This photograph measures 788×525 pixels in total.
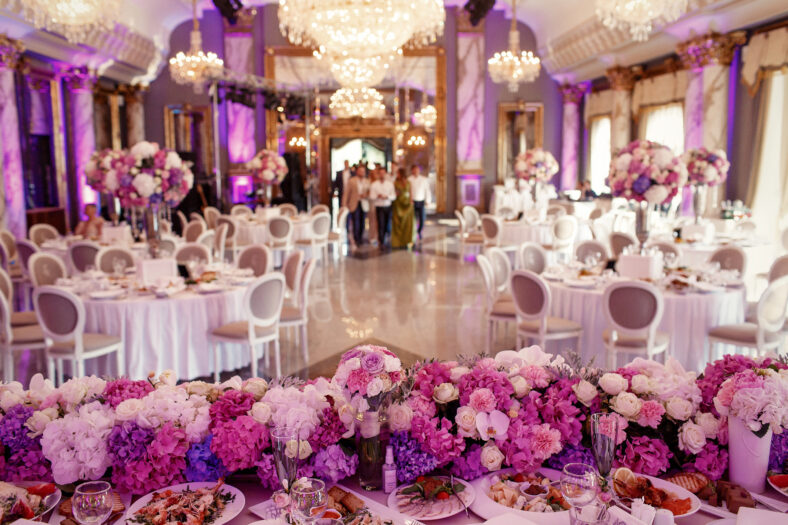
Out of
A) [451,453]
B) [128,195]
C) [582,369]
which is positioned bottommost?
[451,453]

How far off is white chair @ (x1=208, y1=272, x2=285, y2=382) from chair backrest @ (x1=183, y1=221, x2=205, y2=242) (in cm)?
418

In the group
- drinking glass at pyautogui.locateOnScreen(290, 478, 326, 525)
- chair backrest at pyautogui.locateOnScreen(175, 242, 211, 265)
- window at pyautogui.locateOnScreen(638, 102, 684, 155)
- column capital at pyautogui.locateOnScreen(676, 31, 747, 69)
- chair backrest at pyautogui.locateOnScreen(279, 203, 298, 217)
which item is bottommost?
drinking glass at pyautogui.locateOnScreen(290, 478, 326, 525)

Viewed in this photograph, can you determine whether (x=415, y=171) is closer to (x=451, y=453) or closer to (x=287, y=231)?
(x=287, y=231)

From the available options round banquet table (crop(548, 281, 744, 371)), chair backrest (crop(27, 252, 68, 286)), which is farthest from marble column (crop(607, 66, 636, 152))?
chair backrest (crop(27, 252, 68, 286))

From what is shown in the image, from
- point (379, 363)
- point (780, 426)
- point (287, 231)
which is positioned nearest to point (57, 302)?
point (379, 363)

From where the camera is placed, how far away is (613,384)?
213cm

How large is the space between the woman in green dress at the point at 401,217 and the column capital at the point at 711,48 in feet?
18.4

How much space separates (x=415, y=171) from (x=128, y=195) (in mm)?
9523

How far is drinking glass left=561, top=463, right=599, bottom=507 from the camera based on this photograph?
58.1 inches

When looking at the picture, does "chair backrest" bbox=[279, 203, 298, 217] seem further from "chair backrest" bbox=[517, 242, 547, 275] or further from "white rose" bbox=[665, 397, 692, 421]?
"white rose" bbox=[665, 397, 692, 421]

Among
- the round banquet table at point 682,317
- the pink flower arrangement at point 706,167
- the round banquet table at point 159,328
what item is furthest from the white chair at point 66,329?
the pink flower arrangement at point 706,167

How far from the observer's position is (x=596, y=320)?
5.45 m

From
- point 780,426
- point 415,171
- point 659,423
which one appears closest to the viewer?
point 780,426

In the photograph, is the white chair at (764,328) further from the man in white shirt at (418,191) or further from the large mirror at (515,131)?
the large mirror at (515,131)
